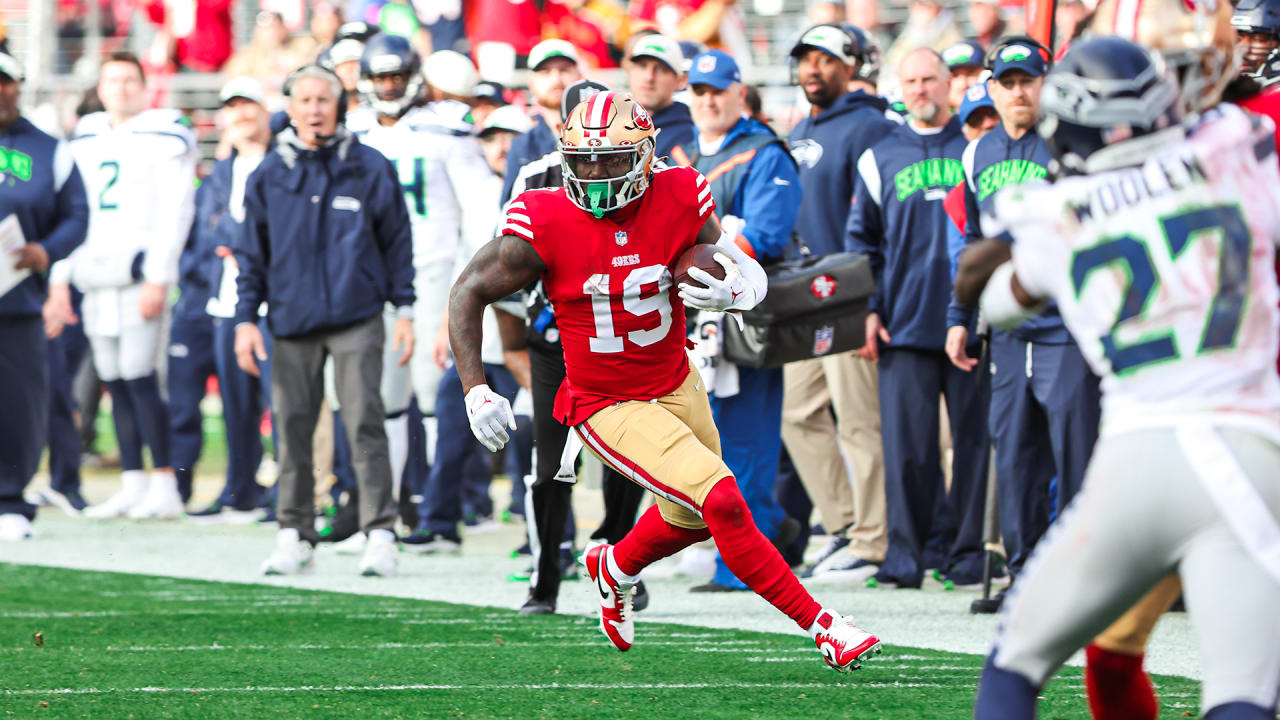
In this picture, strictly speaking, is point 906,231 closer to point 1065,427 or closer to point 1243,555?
point 1065,427

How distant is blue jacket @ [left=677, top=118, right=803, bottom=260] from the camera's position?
8.23 meters

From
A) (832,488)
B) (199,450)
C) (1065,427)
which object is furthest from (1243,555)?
(199,450)

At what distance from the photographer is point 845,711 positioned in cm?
545

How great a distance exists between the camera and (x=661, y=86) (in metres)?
8.94

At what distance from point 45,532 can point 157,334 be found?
1.51m

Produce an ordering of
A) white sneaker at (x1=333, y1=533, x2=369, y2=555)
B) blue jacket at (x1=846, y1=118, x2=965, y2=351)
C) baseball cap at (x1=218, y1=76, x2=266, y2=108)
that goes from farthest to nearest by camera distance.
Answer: baseball cap at (x1=218, y1=76, x2=266, y2=108)
white sneaker at (x1=333, y1=533, x2=369, y2=555)
blue jacket at (x1=846, y1=118, x2=965, y2=351)

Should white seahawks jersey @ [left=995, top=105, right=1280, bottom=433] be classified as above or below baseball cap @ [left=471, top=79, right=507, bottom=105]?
above

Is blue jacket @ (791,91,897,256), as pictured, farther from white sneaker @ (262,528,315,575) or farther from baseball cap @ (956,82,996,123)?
white sneaker @ (262,528,315,575)

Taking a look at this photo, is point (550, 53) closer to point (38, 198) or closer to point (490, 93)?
point (490, 93)

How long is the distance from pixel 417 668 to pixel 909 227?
3.58 meters

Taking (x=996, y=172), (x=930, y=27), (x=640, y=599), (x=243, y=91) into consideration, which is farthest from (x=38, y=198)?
→ (x=930, y=27)

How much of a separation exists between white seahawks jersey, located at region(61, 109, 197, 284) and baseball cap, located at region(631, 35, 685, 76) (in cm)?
399

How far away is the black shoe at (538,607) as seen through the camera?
7660 mm

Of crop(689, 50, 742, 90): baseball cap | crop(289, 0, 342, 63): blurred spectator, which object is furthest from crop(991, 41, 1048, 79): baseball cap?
crop(289, 0, 342, 63): blurred spectator
